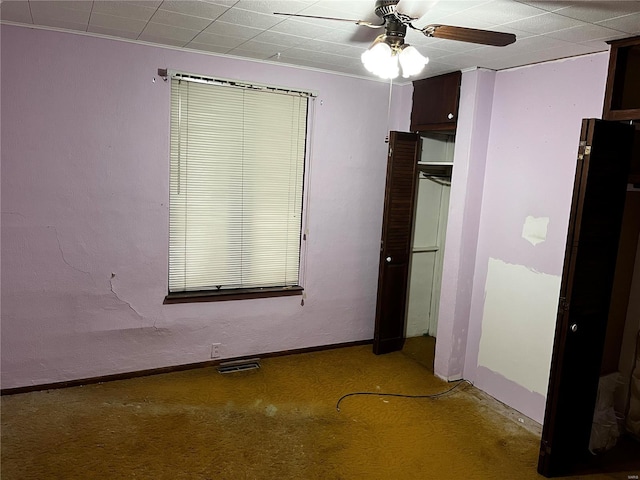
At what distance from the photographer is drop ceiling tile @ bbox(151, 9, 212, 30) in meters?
2.86

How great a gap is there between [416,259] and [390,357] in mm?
1066

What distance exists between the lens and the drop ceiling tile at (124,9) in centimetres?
273

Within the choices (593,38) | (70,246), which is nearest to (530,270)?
(593,38)

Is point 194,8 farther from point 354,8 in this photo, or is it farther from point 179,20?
point 354,8

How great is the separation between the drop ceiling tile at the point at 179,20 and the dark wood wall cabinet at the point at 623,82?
2.43 metres

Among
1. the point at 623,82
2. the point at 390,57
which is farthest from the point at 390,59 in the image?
the point at 623,82

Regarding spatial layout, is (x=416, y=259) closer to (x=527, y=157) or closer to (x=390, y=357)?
(x=390, y=357)

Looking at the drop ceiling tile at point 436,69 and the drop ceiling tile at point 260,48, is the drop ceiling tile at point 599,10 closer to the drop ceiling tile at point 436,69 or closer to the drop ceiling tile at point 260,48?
the drop ceiling tile at point 436,69

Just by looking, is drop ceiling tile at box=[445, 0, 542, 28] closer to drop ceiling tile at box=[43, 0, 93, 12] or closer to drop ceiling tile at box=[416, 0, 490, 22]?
drop ceiling tile at box=[416, 0, 490, 22]

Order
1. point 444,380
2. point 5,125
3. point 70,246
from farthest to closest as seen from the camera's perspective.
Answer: point 444,380, point 70,246, point 5,125

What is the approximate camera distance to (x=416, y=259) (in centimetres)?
512

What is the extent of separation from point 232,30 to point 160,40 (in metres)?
0.70

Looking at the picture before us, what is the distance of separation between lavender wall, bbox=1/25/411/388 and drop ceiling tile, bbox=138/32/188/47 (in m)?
0.10

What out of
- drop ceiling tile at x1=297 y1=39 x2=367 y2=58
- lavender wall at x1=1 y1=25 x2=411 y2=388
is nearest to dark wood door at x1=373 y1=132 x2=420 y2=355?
lavender wall at x1=1 y1=25 x2=411 y2=388
